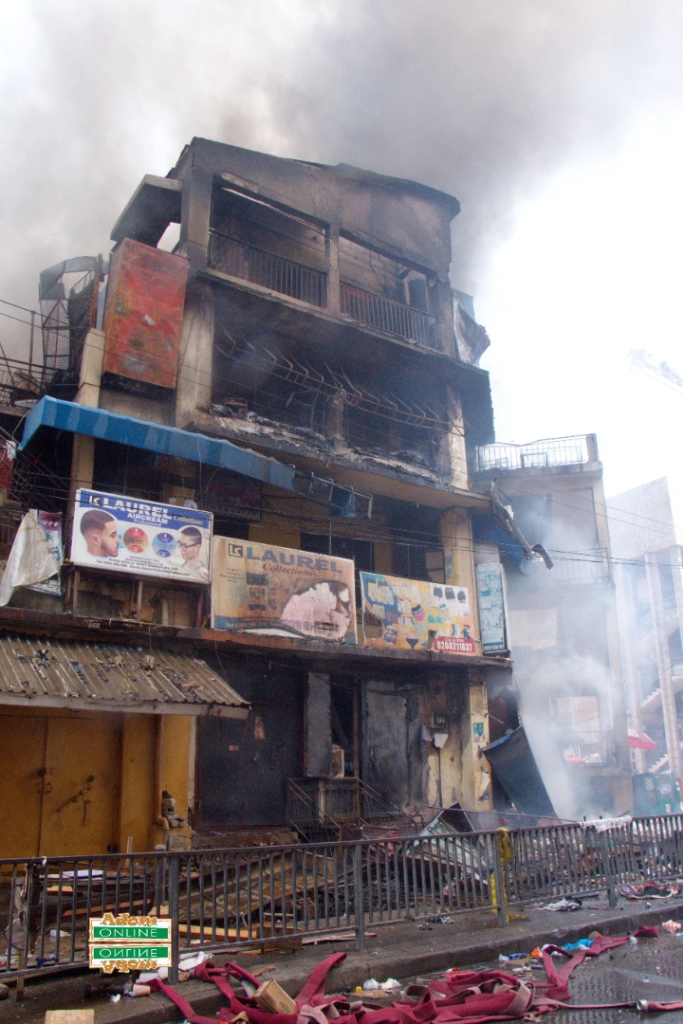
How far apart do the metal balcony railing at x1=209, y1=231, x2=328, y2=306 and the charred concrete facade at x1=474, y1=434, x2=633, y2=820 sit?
324 inches

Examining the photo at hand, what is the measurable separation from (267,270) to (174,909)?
14072mm

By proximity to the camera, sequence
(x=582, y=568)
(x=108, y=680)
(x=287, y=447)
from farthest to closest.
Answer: (x=582, y=568) < (x=287, y=447) < (x=108, y=680)

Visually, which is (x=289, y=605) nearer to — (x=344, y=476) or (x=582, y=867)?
(x=344, y=476)

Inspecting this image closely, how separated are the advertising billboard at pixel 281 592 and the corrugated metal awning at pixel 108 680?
1.25 meters

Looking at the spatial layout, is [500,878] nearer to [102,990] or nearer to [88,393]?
[102,990]

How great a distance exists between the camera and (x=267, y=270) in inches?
680

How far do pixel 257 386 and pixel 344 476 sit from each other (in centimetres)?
282

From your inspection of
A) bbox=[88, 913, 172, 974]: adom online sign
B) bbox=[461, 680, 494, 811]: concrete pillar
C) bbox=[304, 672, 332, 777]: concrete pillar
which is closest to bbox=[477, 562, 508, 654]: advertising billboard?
bbox=[461, 680, 494, 811]: concrete pillar

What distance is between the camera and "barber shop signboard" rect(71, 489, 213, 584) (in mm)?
11930

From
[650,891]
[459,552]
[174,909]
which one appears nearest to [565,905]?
[650,891]

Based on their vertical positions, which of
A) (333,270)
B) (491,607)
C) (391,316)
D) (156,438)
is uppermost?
(333,270)

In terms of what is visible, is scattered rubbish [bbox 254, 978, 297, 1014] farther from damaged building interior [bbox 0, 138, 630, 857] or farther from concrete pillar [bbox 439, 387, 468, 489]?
concrete pillar [bbox 439, 387, 468, 489]

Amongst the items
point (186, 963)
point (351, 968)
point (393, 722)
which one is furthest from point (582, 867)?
point (393, 722)

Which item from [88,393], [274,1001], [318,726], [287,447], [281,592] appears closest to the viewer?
[274,1001]
